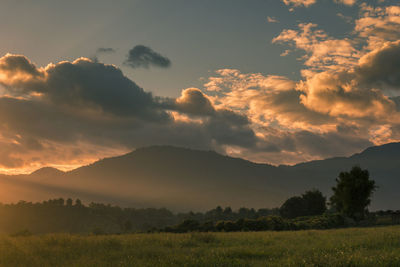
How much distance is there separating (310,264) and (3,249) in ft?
50.9

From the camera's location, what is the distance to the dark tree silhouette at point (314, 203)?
106812 mm

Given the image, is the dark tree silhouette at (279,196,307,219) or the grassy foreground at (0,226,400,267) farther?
the dark tree silhouette at (279,196,307,219)

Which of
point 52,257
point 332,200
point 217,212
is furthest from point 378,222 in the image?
point 217,212

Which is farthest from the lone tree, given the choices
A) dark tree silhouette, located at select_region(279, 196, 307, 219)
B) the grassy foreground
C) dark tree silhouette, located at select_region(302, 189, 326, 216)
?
the grassy foreground

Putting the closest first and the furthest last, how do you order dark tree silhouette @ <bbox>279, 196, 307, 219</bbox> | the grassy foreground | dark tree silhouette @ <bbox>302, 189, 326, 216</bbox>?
1. the grassy foreground
2. dark tree silhouette @ <bbox>302, 189, 326, 216</bbox>
3. dark tree silhouette @ <bbox>279, 196, 307, 219</bbox>

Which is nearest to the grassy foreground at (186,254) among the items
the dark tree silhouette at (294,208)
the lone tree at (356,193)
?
the lone tree at (356,193)

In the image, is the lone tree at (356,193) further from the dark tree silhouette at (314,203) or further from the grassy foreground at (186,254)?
the grassy foreground at (186,254)

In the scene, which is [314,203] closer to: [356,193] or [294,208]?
[294,208]

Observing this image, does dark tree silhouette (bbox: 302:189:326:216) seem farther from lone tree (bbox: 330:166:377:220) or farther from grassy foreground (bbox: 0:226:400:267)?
grassy foreground (bbox: 0:226:400:267)

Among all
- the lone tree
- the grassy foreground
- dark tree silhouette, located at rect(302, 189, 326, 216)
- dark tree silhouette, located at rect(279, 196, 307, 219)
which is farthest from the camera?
dark tree silhouette, located at rect(279, 196, 307, 219)

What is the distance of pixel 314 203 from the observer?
10812 cm

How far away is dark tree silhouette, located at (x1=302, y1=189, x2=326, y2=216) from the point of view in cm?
10681

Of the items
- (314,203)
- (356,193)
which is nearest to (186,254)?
(356,193)

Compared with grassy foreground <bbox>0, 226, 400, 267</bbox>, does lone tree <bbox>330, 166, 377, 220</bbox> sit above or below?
above
